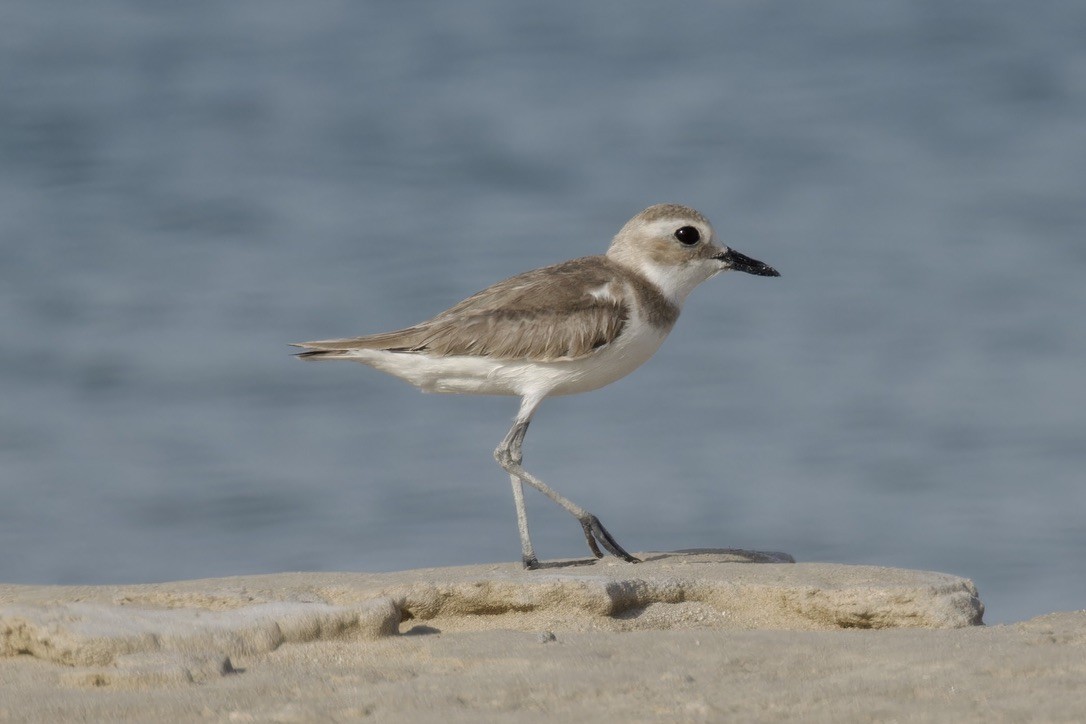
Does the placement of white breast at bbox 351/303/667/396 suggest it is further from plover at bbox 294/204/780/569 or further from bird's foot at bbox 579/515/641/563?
bird's foot at bbox 579/515/641/563

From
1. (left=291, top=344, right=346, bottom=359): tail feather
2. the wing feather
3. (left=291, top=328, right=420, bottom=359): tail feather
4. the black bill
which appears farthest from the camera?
the black bill

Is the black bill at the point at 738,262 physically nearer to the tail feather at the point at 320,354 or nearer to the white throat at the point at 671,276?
the white throat at the point at 671,276

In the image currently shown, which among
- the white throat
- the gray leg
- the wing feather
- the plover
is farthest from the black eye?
the gray leg

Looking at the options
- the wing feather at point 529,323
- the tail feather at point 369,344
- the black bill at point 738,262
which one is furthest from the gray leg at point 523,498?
the black bill at point 738,262

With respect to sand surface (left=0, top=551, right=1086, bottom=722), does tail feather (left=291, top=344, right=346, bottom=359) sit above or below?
above

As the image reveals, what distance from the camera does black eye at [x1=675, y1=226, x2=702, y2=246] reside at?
838cm

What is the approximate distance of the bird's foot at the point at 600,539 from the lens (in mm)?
7418

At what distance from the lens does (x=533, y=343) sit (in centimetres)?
776

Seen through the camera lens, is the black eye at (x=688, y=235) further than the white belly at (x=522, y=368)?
Yes

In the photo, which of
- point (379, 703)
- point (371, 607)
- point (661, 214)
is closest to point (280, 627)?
point (371, 607)

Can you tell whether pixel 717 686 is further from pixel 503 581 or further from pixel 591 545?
pixel 591 545

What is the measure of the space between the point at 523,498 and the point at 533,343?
78cm

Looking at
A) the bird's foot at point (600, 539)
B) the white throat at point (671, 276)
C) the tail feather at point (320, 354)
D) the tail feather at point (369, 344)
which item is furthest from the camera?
the white throat at point (671, 276)

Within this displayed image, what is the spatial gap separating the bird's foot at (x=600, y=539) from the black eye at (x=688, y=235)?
5.56 ft
